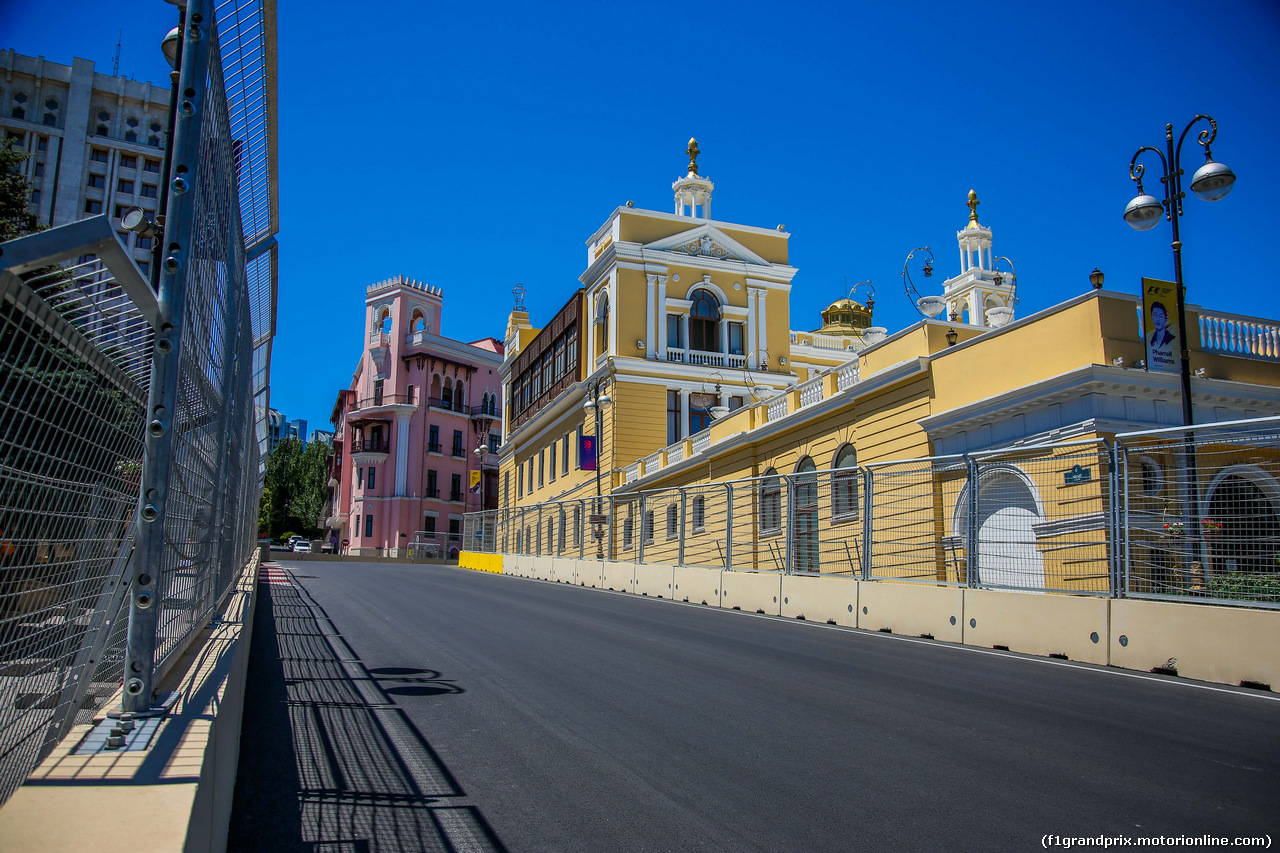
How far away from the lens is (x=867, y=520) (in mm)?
13055

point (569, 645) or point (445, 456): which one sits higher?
point (445, 456)

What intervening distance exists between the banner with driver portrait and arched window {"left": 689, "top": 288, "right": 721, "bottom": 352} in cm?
2308

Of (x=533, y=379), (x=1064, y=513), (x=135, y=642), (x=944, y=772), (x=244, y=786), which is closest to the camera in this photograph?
(x=135, y=642)

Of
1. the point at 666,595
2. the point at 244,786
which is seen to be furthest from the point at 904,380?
the point at 244,786

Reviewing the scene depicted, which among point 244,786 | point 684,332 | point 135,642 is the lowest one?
point 244,786

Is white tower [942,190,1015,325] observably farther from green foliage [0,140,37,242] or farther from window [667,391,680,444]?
green foliage [0,140,37,242]

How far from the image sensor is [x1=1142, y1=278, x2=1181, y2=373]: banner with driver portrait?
1499 centimetres

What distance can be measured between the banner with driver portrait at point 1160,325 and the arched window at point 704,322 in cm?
2308

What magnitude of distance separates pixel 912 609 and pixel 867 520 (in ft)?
6.49

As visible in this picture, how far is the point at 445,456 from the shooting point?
6662cm

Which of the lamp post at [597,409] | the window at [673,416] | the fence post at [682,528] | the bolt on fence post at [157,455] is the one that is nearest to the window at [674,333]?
the window at [673,416]

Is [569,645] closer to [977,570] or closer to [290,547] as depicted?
[977,570]

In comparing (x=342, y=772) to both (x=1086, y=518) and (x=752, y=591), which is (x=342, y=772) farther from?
(x=752, y=591)

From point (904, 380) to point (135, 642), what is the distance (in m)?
18.2
